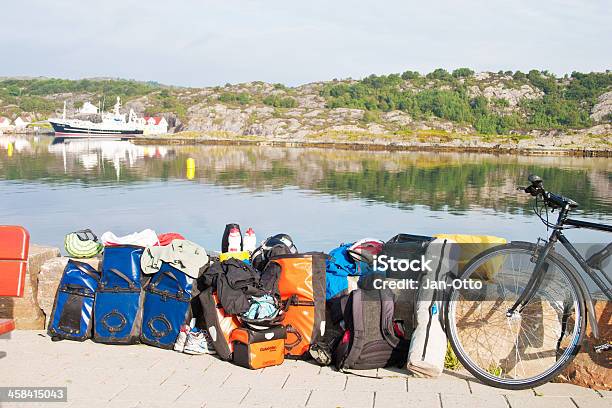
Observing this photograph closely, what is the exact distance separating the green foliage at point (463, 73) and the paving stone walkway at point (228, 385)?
14987cm

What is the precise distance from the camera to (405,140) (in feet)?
278

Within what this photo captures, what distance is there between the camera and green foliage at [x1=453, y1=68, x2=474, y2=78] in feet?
490

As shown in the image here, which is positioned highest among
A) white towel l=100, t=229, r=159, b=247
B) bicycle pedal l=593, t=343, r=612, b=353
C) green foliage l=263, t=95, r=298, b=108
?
green foliage l=263, t=95, r=298, b=108

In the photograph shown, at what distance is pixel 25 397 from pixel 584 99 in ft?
431

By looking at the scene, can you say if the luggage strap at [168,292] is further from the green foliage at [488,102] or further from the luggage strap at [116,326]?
the green foliage at [488,102]

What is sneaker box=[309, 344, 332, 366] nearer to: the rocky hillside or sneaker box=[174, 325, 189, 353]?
sneaker box=[174, 325, 189, 353]

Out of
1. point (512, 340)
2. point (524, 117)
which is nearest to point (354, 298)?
point (512, 340)

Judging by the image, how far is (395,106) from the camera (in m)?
131

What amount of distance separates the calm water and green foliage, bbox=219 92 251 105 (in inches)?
4005

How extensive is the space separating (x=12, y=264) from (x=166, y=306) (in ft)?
4.30

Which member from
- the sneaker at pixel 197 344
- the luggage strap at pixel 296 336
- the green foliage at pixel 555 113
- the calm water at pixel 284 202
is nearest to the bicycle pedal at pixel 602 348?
the luggage strap at pixel 296 336

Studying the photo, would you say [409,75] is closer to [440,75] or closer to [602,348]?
[440,75]

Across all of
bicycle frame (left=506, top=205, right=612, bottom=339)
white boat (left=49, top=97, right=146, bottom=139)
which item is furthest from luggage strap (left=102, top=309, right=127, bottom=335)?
white boat (left=49, top=97, right=146, bottom=139)

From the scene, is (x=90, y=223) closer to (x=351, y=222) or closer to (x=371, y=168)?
(x=351, y=222)
